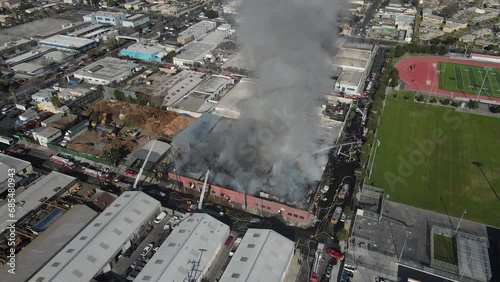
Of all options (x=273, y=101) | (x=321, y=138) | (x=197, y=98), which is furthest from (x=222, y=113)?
(x=321, y=138)

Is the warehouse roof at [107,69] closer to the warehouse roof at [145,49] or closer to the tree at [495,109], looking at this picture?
the warehouse roof at [145,49]

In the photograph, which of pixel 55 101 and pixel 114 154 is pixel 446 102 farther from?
pixel 55 101

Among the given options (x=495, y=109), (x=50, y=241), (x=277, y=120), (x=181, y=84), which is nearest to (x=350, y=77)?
(x=495, y=109)

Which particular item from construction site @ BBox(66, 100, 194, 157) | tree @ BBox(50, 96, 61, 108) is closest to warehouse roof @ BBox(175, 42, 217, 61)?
construction site @ BBox(66, 100, 194, 157)

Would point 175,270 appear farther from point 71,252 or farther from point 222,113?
point 222,113

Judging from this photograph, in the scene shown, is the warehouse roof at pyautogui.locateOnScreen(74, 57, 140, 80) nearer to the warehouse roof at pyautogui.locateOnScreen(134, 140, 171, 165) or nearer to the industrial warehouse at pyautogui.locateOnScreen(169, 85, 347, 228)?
the warehouse roof at pyautogui.locateOnScreen(134, 140, 171, 165)

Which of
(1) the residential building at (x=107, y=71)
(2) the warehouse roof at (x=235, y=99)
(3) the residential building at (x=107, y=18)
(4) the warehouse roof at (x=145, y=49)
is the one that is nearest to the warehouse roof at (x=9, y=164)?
(1) the residential building at (x=107, y=71)
